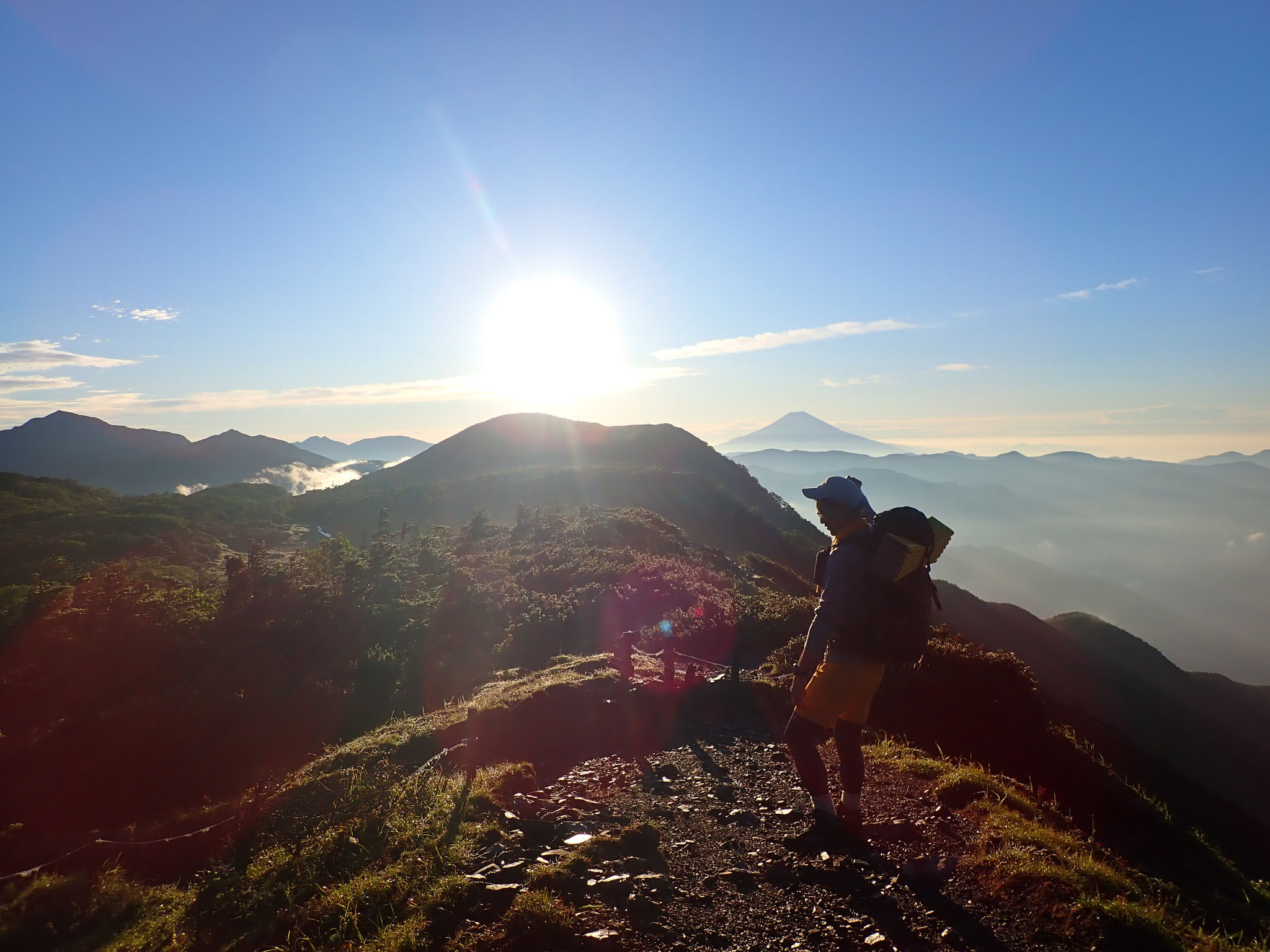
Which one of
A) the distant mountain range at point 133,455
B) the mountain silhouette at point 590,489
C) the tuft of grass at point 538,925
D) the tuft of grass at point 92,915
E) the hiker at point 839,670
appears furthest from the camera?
the distant mountain range at point 133,455

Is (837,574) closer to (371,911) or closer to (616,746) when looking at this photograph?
(371,911)

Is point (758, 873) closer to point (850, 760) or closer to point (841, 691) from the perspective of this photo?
point (850, 760)

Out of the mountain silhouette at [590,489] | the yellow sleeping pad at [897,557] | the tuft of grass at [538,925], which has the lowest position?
the mountain silhouette at [590,489]

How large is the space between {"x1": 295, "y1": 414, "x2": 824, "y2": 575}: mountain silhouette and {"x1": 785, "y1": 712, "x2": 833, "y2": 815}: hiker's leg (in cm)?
4309

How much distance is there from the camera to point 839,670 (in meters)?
4.90

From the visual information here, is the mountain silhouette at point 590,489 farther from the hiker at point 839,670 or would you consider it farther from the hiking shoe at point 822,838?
the hiker at point 839,670

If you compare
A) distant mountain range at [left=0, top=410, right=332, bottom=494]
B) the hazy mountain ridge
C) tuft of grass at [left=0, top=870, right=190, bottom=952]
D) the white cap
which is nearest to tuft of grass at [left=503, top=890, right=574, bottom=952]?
the white cap

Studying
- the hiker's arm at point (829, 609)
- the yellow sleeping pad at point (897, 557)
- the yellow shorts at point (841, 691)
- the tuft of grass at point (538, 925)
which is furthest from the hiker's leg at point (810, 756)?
the tuft of grass at point (538, 925)

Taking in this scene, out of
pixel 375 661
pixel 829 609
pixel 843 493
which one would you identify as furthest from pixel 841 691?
pixel 375 661

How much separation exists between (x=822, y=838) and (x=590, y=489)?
203 feet

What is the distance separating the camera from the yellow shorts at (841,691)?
4898 mm

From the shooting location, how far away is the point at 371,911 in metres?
4.66

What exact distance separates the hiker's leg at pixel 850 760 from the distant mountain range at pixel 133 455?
169720 millimetres

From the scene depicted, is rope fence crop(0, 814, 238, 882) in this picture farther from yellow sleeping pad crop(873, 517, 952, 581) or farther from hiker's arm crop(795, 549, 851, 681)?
yellow sleeping pad crop(873, 517, 952, 581)
